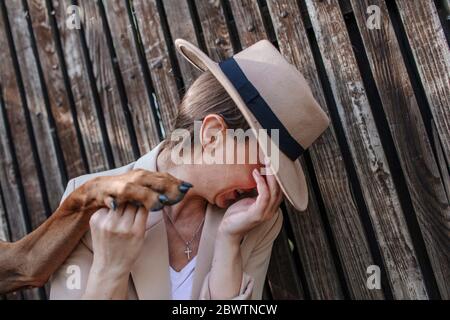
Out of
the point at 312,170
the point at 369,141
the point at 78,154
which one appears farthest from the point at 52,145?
the point at 369,141

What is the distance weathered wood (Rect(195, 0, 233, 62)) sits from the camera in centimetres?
272

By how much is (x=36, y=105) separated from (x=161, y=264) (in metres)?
1.52

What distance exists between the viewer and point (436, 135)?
234 centimetres

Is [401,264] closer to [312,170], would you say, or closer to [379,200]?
[379,200]

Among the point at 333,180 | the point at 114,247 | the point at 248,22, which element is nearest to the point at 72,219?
the point at 114,247

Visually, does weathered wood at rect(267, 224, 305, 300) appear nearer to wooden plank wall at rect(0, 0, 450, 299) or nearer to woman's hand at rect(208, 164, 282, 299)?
wooden plank wall at rect(0, 0, 450, 299)

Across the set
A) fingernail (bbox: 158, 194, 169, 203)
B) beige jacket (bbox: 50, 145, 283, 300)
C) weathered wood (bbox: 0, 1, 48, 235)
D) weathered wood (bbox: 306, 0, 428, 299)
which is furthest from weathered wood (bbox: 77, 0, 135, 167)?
fingernail (bbox: 158, 194, 169, 203)

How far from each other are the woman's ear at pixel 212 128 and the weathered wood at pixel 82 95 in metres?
1.04

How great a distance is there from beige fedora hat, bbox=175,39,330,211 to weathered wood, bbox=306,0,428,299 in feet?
1.16

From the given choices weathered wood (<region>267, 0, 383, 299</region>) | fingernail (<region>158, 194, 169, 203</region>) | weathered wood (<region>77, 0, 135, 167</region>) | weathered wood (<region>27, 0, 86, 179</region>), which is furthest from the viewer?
weathered wood (<region>27, 0, 86, 179</region>)

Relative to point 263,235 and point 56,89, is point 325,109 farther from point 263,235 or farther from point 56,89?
point 56,89

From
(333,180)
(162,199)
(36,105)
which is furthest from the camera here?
(36,105)

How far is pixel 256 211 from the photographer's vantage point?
207 cm

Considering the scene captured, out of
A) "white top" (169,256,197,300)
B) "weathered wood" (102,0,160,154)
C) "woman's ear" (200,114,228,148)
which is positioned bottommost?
"white top" (169,256,197,300)
